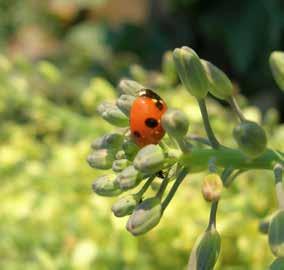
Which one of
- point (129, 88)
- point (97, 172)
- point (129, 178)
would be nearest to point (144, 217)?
point (129, 178)

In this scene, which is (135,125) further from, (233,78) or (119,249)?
(233,78)

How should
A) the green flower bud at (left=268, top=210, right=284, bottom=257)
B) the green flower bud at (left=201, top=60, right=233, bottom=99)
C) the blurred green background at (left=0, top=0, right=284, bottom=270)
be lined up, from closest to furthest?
the green flower bud at (left=268, top=210, right=284, bottom=257) < the green flower bud at (left=201, top=60, right=233, bottom=99) < the blurred green background at (left=0, top=0, right=284, bottom=270)

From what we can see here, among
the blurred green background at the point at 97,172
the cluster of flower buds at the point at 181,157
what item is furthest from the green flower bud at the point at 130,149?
the blurred green background at the point at 97,172

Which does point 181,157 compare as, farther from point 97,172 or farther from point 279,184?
point 97,172

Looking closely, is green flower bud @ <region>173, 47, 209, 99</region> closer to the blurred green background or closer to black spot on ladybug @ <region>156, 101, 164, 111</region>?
black spot on ladybug @ <region>156, 101, 164, 111</region>

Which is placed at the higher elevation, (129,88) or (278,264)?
(129,88)

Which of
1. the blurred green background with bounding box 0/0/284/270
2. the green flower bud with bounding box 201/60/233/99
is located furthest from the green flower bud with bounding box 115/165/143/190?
the blurred green background with bounding box 0/0/284/270
